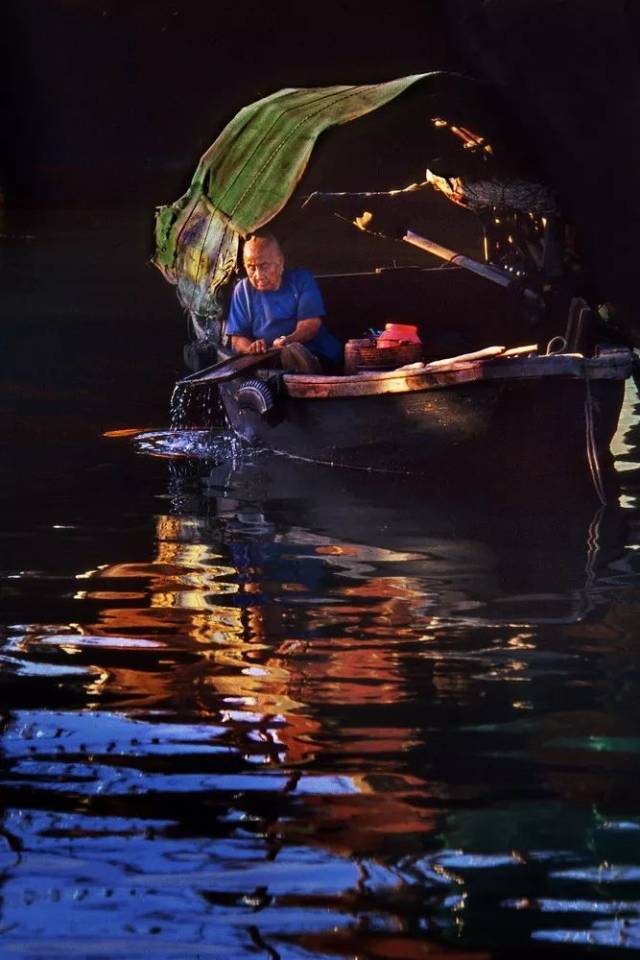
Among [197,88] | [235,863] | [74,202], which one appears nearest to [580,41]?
[235,863]

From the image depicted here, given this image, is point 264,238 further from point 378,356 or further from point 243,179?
point 378,356

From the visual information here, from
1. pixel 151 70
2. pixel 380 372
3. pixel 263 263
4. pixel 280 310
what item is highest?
pixel 151 70

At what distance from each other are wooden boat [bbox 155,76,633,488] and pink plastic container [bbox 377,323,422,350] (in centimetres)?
19

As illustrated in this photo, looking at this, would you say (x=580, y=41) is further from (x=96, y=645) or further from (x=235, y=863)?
(x=235, y=863)

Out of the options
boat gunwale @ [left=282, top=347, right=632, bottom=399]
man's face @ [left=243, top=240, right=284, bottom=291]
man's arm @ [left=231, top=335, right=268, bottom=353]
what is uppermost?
man's face @ [left=243, top=240, right=284, bottom=291]

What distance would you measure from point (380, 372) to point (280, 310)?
46.9 inches

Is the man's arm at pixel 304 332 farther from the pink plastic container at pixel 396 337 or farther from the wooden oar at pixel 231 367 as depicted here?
the pink plastic container at pixel 396 337

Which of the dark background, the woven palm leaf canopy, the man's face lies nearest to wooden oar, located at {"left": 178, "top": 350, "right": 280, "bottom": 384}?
the man's face

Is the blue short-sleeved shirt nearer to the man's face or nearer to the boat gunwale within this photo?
the man's face

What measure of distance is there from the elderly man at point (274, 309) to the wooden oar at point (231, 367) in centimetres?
17

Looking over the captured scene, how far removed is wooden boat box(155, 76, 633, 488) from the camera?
28.1 ft

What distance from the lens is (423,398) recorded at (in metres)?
8.74

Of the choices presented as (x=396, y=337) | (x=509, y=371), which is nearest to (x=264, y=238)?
(x=396, y=337)

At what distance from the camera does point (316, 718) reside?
510 cm
